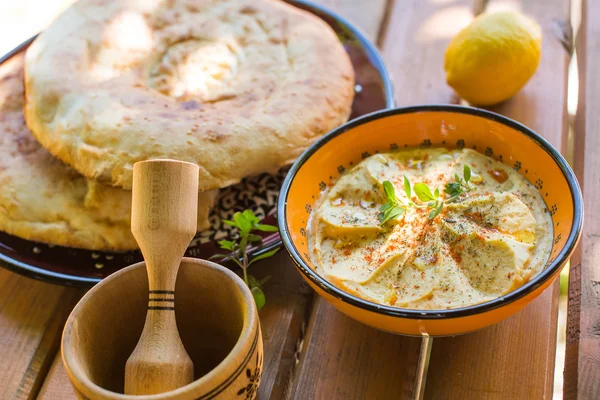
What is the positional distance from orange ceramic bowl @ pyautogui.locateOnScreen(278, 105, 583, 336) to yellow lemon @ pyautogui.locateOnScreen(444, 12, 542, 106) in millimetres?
345

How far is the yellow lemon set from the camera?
5.50ft

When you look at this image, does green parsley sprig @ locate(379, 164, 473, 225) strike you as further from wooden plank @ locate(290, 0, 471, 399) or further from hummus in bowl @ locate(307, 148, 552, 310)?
wooden plank @ locate(290, 0, 471, 399)

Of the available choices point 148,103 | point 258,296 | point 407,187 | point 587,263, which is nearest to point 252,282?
point 258,296

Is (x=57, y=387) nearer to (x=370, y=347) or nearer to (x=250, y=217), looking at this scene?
(x=250, y=217)

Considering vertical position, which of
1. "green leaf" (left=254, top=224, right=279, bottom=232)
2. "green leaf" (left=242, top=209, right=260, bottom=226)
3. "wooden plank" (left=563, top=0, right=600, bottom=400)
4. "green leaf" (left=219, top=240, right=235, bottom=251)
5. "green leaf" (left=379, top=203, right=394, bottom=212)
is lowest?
"wooden plank" (left=563, top=0, right=600, bottom=400)

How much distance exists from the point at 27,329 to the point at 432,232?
36.1 inches

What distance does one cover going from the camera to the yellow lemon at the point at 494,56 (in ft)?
5.50

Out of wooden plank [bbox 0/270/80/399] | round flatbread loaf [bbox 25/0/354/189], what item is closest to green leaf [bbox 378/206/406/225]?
round flatbread loaf [bbox 25/0/354/189]

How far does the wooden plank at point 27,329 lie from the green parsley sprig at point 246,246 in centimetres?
40

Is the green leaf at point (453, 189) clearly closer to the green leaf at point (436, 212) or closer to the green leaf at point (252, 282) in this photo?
the green leaf at point (436, 212)

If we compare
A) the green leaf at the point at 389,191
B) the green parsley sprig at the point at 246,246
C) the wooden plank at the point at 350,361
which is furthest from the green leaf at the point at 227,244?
the green leaf at the point at 389,191

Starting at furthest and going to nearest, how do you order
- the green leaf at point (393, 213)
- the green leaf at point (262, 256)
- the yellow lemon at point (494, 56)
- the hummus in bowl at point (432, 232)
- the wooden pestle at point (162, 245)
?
the yellow lemon at point (494, 56) → the green leaf at point (262, 256) → the green leaf at point (393, 213) → the hummus in bowl at point (432, 232) → the wooden pestle at point (162, 245)

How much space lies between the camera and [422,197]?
4.21ft

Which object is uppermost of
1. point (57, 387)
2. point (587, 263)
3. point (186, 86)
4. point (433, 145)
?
point (186, 86)
